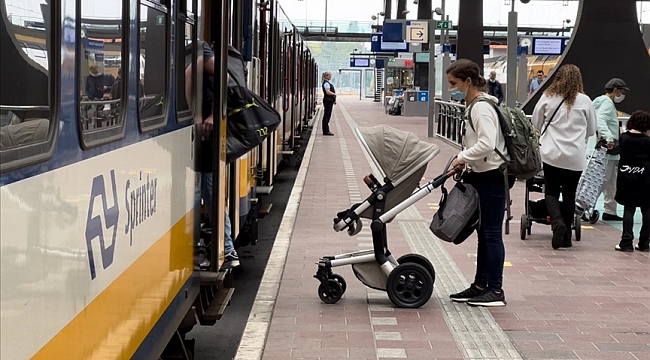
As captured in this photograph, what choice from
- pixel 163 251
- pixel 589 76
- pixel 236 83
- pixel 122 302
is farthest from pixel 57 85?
pixel 589 76

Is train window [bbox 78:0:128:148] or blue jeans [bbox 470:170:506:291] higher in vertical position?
train window [bbox 78:0:128:148]

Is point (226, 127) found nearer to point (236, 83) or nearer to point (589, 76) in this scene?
point (236, 83)

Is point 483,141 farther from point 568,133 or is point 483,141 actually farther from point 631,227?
point 631,227

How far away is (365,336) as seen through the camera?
22.4 ft

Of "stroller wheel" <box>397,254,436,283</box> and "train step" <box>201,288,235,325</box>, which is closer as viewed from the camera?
"train step" <box>201,288,235,325</box>

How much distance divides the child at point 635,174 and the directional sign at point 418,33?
2257cm

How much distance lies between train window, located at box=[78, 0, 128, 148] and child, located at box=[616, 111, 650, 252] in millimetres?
7143

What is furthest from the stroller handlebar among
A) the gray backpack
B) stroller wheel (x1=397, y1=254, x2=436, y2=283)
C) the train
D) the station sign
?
the station sign

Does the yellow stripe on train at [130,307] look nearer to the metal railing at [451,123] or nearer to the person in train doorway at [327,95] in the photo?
the metal railing at [451,123]

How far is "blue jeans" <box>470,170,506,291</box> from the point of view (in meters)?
7.45

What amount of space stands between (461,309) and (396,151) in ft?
4.24

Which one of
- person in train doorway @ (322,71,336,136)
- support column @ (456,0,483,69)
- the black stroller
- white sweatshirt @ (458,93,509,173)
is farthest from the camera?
person in train doorway @ (322,71,336,136)

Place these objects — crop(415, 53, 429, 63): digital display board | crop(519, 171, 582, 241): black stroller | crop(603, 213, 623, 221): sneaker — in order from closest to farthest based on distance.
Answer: crop(519, 171, 582, 241): black stroller < crop(603, 213, 623, 221): sneaker < crop(415, 53, 429, 63): digital display board

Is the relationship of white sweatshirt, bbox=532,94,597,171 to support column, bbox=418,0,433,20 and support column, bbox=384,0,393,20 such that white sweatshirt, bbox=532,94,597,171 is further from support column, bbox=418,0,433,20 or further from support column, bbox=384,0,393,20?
support column, bbox=384,0,393,20
